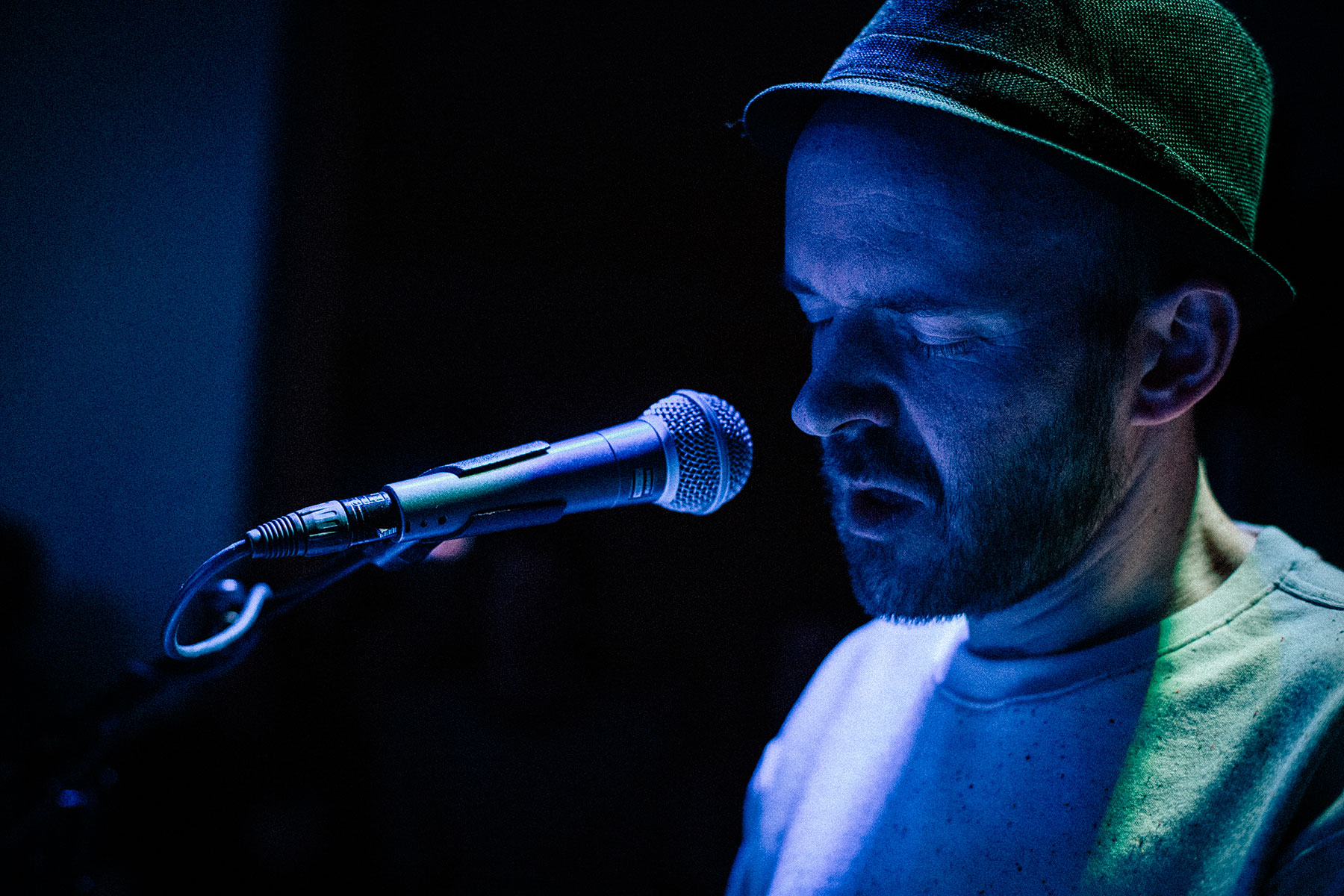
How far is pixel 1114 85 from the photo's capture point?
39.7 inches

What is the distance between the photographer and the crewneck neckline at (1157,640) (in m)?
1.12

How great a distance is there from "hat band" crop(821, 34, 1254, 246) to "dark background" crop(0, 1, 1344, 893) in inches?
74.0

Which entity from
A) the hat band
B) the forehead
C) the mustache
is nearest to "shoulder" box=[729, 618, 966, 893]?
the mustache

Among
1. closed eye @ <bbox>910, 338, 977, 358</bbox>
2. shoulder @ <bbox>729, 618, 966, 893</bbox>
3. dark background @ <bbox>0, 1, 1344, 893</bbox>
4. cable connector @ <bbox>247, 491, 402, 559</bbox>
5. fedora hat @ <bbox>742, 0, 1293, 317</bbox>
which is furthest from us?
dark background @ <bbox>0, 1, 1344, 893</bbox>

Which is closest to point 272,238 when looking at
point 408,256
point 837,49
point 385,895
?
point 408,256

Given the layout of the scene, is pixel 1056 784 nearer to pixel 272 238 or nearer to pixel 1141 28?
pixel 1141 28

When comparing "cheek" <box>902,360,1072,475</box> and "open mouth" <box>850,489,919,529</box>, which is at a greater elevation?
"cheek" <box>902,360,1072,475</box>

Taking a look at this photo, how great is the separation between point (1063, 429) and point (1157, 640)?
0.31 metres

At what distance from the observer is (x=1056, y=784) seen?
3.58 feet

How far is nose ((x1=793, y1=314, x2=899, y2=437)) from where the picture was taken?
112 centimetres

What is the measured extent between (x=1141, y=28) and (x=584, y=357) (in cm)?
310

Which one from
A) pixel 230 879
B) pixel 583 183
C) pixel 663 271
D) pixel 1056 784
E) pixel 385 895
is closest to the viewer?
pixel 1056 784

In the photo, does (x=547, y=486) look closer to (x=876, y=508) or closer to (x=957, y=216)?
(x=876, y=508)

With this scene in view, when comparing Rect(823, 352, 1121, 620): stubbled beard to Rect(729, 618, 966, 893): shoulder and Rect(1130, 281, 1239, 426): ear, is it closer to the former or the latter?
Rect(1130, 281, 1239, 426): ear
